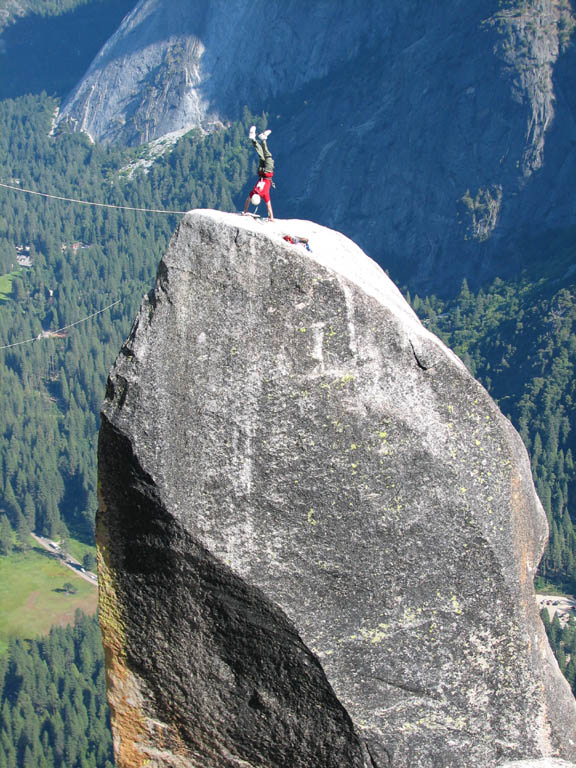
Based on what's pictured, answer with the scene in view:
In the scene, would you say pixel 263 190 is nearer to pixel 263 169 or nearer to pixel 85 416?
pixel 263 169

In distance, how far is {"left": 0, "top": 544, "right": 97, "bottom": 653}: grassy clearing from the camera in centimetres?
11494

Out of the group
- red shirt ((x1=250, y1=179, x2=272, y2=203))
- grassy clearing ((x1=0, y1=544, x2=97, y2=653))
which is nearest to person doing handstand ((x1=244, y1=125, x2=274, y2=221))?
red shirt ((x1=250, y1=179, x2=272, y2=203))

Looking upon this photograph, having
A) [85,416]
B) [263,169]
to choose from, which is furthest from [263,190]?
[85,416]

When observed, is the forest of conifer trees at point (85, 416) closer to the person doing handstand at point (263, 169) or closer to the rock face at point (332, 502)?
the rock face at point (332, 502)

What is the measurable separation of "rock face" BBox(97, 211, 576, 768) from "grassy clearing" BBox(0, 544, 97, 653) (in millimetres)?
102907

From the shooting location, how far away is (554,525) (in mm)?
113562

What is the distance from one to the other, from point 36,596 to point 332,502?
113 m

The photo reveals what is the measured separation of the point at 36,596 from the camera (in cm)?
12150

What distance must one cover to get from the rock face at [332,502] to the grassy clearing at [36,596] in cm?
10291

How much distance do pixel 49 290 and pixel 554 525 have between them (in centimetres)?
11694

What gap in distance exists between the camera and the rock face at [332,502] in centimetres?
1458

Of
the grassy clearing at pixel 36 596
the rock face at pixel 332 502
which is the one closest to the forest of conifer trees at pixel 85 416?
the grassy clearing at pixel 36 596

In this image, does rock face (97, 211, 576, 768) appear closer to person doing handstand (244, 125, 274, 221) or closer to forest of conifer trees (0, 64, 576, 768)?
person doing handstand (244, 125, 274, 221)

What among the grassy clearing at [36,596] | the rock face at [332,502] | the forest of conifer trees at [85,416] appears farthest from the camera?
the grassy clearing at [36,596]
